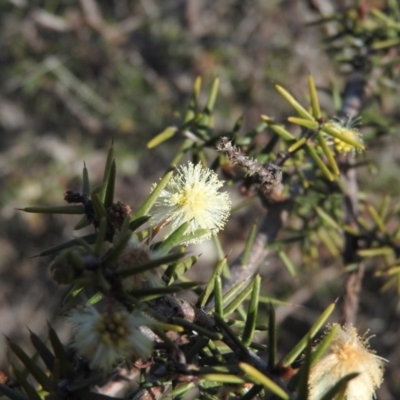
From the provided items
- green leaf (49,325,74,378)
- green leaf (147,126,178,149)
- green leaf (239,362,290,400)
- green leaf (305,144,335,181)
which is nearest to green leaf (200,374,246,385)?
green leaf (239,362,290,400)

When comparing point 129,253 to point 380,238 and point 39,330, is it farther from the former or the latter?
point 39,330

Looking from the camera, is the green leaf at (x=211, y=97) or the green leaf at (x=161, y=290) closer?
the green leaf at (x=161, y=290)

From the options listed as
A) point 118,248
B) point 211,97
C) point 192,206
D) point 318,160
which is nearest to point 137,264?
point 118,248

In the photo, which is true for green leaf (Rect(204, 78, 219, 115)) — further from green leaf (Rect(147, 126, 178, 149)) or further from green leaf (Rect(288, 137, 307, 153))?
green leaf (Rect(288, 137, 307, 153))

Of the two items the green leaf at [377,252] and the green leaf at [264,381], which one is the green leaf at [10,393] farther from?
the green leaf at [377,252]

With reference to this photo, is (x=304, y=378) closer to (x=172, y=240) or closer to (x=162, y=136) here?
(x=172, y=240)

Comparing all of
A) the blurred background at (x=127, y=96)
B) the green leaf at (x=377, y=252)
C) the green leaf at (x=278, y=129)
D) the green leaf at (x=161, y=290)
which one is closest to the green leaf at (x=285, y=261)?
the green leaf at (x=377, y=252)

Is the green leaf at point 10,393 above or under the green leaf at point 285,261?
above
